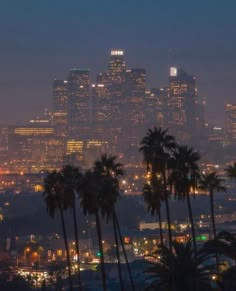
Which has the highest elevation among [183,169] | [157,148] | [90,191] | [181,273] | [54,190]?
[157,148]

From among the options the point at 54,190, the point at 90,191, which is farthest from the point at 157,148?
the point at 54,190

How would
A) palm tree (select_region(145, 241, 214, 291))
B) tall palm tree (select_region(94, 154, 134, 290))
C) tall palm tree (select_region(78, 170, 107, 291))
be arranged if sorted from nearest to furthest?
palm tree (select_region(145, 241, 214, 291)), tall palm tree (select_region(78, 170, 107, 291)), tall palm tree (select_region(94, 154, 134, 290))

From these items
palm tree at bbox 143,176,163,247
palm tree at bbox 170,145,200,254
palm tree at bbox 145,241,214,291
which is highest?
palm tree at bbox 170,145,200,254

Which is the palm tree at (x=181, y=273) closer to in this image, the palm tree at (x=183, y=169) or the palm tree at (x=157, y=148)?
the palm tree at (x=157, y=148)

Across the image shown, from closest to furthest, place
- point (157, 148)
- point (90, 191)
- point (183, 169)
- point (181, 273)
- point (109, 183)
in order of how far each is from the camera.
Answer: point (181, 273), point (90, 191), point (109, 183), point (157, 148), point (183, 169)


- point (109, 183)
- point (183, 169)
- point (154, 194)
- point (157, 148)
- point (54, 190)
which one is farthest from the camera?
point (154, 194)

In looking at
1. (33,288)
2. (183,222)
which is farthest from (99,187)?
(183,222)

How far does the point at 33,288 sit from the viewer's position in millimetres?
82188

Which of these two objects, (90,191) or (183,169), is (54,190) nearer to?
(90,191)

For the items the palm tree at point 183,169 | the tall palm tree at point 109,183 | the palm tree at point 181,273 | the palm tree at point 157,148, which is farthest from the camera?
the palm tree at point 183,169

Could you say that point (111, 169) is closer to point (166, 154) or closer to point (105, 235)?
point (166, 154)

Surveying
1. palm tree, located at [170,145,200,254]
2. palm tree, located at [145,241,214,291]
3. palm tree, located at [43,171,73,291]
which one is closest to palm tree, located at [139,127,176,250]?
palm tree, located at [170,145,200,254]

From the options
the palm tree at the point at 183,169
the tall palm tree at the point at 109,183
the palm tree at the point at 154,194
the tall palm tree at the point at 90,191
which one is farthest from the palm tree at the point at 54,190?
the palm tree at the point at 183,169

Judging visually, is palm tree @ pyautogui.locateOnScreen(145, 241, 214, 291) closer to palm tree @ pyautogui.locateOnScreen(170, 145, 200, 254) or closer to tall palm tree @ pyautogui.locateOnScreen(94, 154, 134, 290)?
tall palm tree @ pyautogui.locateOnScreen(94, 154, 134, 290)
